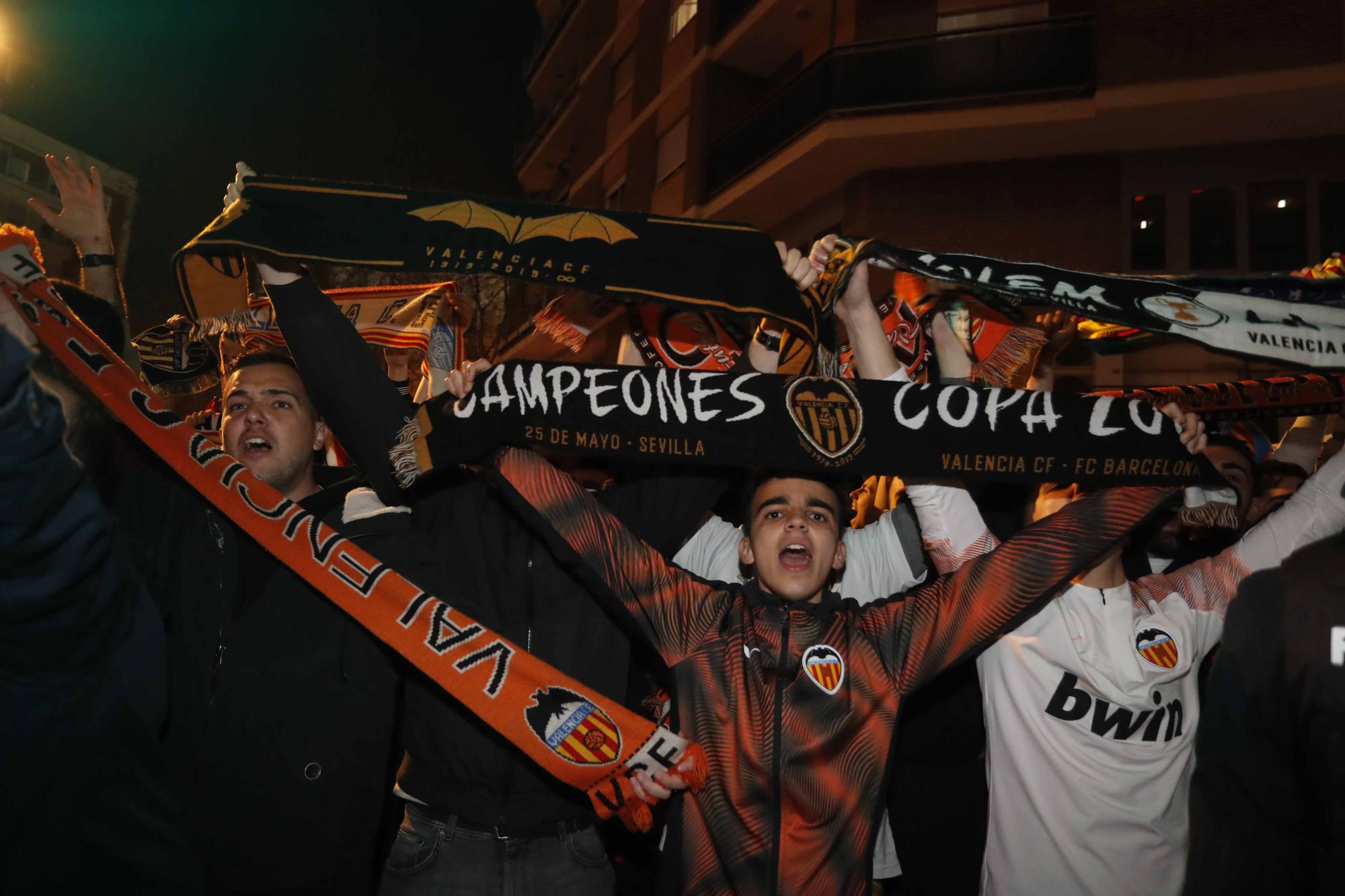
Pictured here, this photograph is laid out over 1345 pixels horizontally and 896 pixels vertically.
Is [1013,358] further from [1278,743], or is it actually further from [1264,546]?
[1278,743]

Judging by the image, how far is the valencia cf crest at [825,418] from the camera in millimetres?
2826

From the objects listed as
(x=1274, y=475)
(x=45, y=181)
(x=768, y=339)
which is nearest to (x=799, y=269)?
(x=768, y=339)

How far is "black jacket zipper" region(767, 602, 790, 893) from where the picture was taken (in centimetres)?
244

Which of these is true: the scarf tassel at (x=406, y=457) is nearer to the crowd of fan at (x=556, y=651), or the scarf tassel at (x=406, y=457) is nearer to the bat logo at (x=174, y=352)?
the crowd of fan at (x=556, y=651)

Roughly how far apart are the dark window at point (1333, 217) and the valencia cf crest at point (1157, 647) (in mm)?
10454

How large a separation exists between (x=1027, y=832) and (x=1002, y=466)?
1.09 meters

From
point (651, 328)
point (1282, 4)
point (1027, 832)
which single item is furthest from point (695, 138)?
point (1027, 832)

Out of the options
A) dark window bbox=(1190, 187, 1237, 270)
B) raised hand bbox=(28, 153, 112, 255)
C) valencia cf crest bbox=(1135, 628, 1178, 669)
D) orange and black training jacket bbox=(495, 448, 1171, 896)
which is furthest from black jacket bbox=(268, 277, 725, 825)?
dark window bbox=(1190, 187, 1237, 270)

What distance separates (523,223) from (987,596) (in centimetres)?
192

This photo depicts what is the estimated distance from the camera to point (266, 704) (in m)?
2.60

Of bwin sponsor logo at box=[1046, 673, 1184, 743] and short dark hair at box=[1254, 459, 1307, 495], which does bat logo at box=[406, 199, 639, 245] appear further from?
short dark hair at box=[1254, 459, 1307, 495]

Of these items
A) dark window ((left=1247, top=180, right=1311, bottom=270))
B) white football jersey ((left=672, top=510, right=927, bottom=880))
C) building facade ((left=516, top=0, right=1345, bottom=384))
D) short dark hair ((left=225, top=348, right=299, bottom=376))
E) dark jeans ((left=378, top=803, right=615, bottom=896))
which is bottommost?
dark jeans ((left=378, top=803, right=615, bottom=896))

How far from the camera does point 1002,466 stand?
285 centimetres

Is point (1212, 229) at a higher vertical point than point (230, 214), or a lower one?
higher
